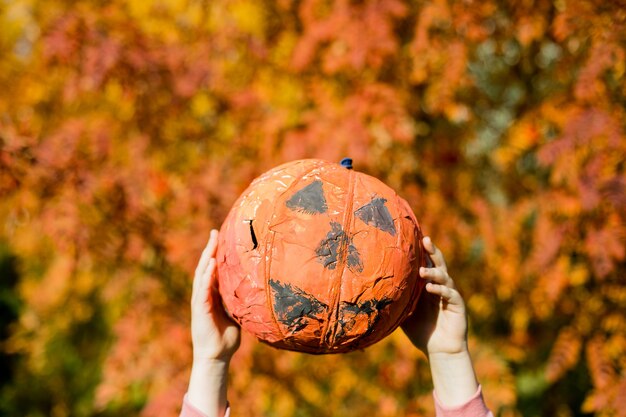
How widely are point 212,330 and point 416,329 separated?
688 millimetres

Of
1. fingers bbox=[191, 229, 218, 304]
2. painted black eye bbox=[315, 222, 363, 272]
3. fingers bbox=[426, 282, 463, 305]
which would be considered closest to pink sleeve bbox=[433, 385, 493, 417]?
fingers bbox=[426, 282, 463, 305]

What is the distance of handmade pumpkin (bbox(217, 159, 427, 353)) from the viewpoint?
175cm

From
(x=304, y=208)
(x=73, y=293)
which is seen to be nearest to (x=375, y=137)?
(x=304, y=208)

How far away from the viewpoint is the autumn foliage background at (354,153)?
10.8 ft

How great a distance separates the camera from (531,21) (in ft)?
11.4

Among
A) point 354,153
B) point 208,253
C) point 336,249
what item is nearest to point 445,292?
point 336,249

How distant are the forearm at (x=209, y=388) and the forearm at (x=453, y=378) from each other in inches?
27.6

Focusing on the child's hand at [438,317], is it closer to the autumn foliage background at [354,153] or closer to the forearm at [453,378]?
the forearm at [453,378]

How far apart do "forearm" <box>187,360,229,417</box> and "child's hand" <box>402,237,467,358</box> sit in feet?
2.15

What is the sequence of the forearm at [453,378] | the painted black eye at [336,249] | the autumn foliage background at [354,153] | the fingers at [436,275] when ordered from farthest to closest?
the autumn foliage background at [354,153] < the forearm at [453,378] < the fingers at [436,275] < the painted black eye at [336,249]

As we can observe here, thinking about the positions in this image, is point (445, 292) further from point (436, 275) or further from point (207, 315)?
point (207, 315)

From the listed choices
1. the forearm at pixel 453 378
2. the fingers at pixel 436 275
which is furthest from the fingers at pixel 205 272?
the forearm at pixel 453 378

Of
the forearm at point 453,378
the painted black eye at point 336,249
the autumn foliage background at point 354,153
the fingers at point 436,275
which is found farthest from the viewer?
the autumn foliage background at point 354,153

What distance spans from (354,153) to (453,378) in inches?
62.4
